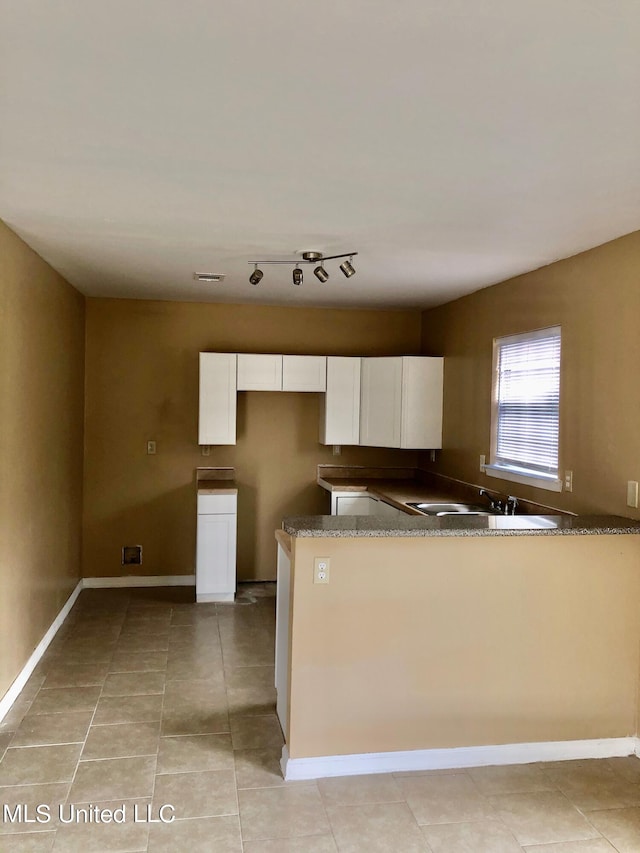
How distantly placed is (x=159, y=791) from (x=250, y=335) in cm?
382

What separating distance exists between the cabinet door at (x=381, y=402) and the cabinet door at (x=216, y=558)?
1339 millimetres

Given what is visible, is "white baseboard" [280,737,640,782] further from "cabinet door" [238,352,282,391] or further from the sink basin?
"cabinet door" [238,352,282,391]

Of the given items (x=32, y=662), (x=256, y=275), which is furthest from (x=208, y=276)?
(x=32, y=662)

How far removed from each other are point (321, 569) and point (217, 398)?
9.42ft

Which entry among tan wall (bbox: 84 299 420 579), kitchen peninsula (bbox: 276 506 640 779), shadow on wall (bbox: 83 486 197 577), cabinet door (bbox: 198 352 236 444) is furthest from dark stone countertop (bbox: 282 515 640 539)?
shadow on wall (bbox: 83 486 197 577)

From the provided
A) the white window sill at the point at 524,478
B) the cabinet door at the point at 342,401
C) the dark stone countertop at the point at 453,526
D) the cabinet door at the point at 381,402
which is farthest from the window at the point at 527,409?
the cabinet door at the point at 342,401

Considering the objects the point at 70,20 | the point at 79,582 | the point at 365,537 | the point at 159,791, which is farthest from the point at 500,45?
the point at 79,582

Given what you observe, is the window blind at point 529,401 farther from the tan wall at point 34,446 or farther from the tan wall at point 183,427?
the tan wall at point 34,446

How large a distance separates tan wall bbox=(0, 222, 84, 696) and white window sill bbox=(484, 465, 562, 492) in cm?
286

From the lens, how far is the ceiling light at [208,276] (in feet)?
14.6

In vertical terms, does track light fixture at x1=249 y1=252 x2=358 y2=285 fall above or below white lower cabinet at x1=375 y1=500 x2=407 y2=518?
above

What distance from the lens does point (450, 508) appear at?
458 cm

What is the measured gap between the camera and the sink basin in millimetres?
4480

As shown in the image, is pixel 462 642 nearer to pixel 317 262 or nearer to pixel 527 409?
pixel 527 409
